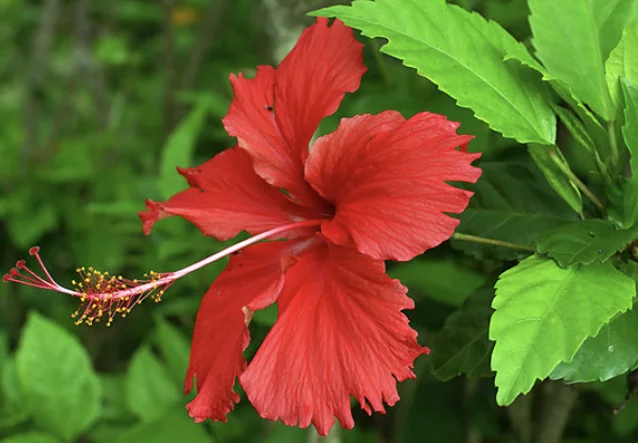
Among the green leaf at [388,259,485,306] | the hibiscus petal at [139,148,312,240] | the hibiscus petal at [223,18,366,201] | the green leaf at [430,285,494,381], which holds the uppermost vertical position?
the hibiscus petal at [223,18,366,201]

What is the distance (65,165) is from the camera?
5.89 ft

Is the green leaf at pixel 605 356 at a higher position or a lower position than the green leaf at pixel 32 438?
higher

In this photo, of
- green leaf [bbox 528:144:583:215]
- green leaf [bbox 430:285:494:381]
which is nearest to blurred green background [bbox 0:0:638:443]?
green leaf [bbox 430:285:494:381]

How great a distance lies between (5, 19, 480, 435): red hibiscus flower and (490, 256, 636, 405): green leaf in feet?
0.24

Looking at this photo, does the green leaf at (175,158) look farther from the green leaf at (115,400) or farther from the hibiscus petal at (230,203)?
the hibiscus petal at (230,203)

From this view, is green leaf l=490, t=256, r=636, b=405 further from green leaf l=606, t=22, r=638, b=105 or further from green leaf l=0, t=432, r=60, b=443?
green leaf l=0, t=432, r=60, b=443

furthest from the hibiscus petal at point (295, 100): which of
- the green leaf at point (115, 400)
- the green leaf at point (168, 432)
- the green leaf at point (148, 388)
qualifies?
the green leaf at point (115, 400)

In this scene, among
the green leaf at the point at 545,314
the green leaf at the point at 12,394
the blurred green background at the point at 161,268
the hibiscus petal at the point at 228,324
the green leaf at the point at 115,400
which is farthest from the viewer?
the green leaf at the point at 115,400

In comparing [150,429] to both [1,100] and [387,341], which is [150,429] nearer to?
[387,341]

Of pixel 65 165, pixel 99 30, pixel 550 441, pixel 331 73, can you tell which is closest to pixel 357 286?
pixel 331 73

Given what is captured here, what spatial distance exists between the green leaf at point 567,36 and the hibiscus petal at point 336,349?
0.28 meters

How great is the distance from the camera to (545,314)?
0.58m

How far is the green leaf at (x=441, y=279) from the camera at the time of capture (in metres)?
1.06

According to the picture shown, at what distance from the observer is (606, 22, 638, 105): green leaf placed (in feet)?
2.12
